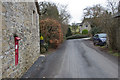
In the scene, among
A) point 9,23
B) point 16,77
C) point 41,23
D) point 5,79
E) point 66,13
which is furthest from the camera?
point 66,13

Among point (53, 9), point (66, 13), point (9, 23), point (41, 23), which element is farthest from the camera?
point (66, 13)

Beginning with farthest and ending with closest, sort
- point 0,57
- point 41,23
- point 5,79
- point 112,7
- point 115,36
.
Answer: point 112,7, point 41,23, point 115,36, point 5,79, point 0,57

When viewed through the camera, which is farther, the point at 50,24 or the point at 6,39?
the point at 50,24

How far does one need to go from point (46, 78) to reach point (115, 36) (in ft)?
27.7

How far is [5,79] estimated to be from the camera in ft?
13.2

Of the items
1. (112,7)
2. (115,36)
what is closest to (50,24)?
(115,36)

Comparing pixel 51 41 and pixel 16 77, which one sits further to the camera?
pixel 51 41

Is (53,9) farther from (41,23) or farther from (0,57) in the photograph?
(0,57)

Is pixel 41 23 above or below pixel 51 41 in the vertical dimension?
above

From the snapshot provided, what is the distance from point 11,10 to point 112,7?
21.3m

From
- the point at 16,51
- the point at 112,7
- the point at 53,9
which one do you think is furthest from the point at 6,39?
the point at 112,7

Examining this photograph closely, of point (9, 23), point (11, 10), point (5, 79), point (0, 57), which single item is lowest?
point (5, 79)

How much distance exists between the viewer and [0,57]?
373 centimetres

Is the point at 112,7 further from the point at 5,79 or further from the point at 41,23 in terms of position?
the point at 5,79
